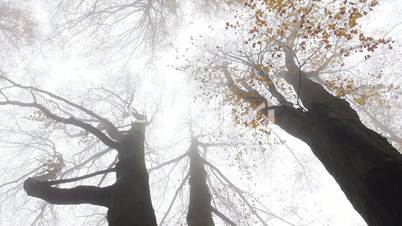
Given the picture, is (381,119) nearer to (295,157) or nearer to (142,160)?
(295,157)

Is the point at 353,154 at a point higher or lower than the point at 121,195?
lower

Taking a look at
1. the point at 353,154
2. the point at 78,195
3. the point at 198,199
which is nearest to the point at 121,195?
the point at 78,195

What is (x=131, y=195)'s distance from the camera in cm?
378

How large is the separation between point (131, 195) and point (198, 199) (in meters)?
3.61

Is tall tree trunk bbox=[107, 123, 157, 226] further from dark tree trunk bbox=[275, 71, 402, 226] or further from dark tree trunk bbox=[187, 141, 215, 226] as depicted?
dark tree trunk bbox=[275, 71, 402, 226]

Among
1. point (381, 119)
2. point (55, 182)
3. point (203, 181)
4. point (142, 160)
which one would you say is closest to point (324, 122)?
point (142, 160)

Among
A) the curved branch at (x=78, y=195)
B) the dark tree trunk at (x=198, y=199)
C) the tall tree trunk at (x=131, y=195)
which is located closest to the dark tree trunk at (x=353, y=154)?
the tall tree trunk at (x=131, y=195)

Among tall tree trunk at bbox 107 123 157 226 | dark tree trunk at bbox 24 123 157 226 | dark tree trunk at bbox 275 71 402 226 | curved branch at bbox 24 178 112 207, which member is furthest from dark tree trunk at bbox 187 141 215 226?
curved branch at bbox 24 178 112 207

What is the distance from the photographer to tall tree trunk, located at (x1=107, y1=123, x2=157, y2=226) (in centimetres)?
340

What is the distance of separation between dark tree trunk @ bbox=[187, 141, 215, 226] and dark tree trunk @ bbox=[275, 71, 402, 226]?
274 centimetres

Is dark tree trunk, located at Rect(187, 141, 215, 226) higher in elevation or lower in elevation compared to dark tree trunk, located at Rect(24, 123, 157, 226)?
higher

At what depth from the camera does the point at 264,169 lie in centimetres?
1145

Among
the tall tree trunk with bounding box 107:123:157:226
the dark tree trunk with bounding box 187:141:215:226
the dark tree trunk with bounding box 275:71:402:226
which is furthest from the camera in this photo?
the dark tree trunk with bounding box 187:141:215:226

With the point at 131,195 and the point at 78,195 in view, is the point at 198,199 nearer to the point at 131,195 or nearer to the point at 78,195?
the point at 131,195
